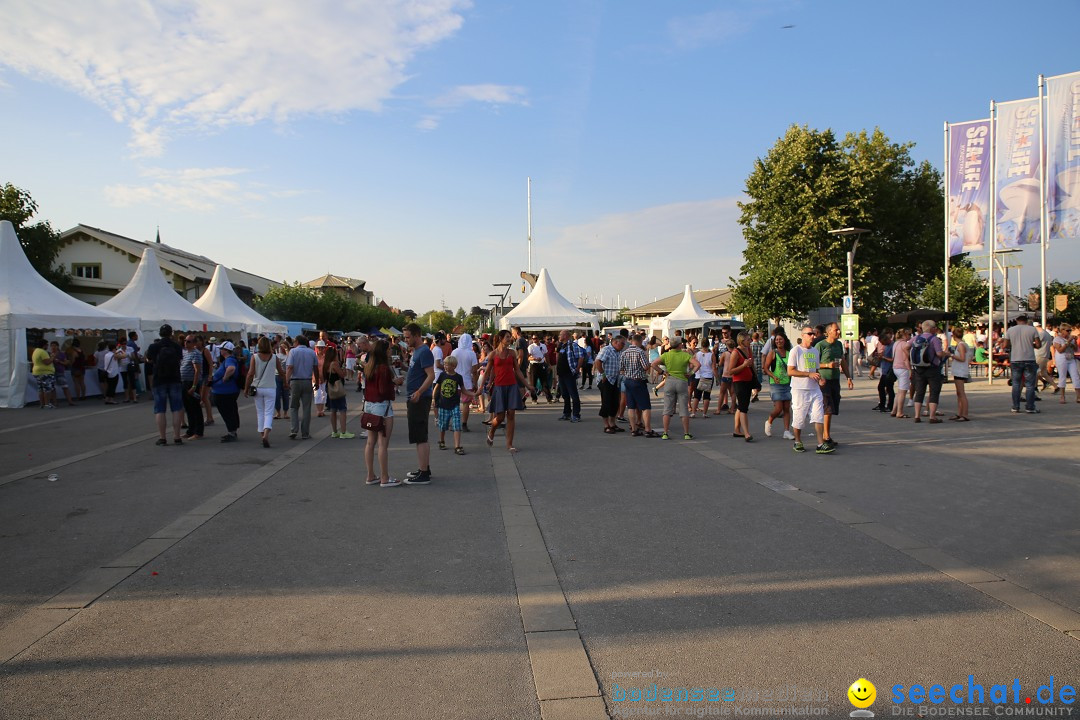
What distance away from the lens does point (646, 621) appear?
414 cm

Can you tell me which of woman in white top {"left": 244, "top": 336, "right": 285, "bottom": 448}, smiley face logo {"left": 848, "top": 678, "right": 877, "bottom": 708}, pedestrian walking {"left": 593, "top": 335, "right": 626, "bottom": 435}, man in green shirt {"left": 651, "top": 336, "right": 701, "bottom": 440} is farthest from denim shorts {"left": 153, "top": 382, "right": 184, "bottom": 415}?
smiley face logo {"left": 848, "top": 678, "right": 877, "bottom": 708}

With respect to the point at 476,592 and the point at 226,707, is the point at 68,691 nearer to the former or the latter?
the point at 226,707

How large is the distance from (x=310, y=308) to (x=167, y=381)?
44555 millimetres

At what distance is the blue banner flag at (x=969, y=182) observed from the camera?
80.2 ft

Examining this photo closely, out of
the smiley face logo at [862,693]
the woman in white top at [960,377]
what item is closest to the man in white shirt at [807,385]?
the woman in white top at [960,377]

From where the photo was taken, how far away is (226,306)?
101 ft

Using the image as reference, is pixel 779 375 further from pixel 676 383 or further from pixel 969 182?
pixel 969 182

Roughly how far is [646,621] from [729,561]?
132cm

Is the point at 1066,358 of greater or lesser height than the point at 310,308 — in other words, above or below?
below

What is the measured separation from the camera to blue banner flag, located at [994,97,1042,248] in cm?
2253

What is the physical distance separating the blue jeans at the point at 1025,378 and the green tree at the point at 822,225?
20.2 m

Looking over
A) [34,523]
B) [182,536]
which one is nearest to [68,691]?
[182,536]

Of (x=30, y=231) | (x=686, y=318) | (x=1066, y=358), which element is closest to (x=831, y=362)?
(x=1066, y=358)

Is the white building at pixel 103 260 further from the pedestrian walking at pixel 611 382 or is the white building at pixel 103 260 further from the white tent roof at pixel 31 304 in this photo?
the pedestrian walking at pixel 611 382
